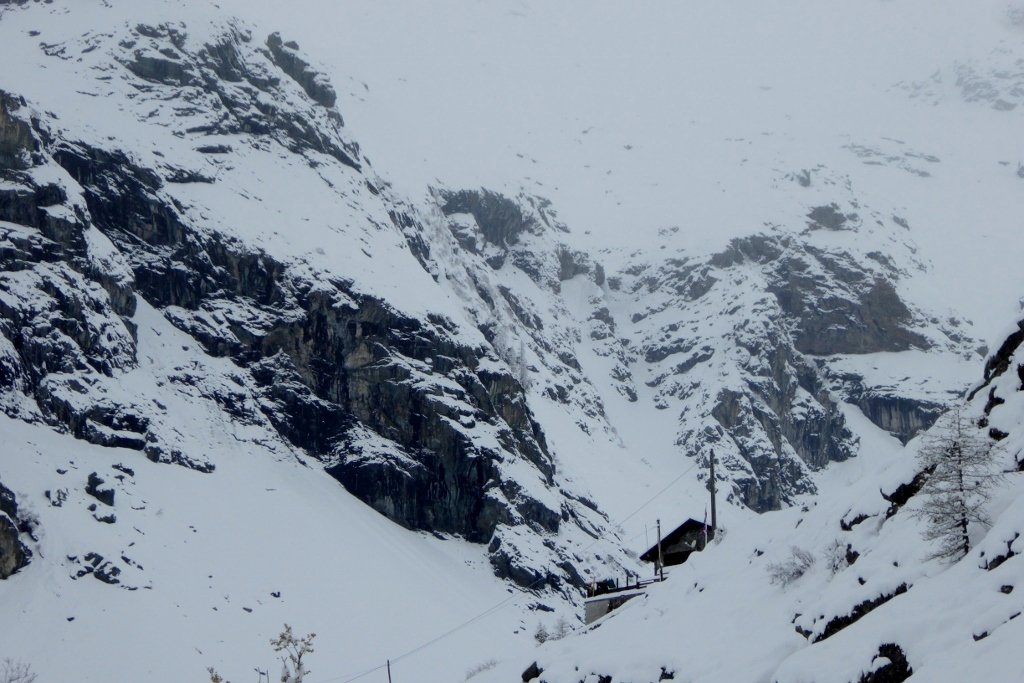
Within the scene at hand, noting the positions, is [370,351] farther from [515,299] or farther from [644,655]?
[644,655]

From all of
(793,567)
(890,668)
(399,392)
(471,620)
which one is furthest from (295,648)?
(399,392)

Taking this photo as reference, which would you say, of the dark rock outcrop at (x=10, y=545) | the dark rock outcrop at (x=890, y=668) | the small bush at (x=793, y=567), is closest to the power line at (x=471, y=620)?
the dark rock outcrop at (x=10, y=545)

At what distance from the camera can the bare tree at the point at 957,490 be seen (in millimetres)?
16828

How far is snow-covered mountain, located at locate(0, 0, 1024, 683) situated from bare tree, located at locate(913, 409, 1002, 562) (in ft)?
1.17

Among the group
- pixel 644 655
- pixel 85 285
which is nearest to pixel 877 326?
pixel 85 285

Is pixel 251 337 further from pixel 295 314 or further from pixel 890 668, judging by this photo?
pixel 890 668

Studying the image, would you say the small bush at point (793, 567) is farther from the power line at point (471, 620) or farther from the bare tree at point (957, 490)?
the power line at point (471, 620)

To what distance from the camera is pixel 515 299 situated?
144 metres

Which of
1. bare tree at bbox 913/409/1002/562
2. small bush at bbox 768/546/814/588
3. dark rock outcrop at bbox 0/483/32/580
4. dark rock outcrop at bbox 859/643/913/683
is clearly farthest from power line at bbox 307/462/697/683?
dark rock outcrop at bbox 859/643/913/683

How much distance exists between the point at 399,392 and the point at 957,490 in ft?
264

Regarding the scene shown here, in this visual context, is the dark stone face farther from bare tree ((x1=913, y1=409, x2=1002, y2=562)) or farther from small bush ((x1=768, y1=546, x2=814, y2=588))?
bare tree ((x1=913, y1=409, x2=1002, y2=562))

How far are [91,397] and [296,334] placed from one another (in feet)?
69.9

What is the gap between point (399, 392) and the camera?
9575 centimetres

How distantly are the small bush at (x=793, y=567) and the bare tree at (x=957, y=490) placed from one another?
3892mm
